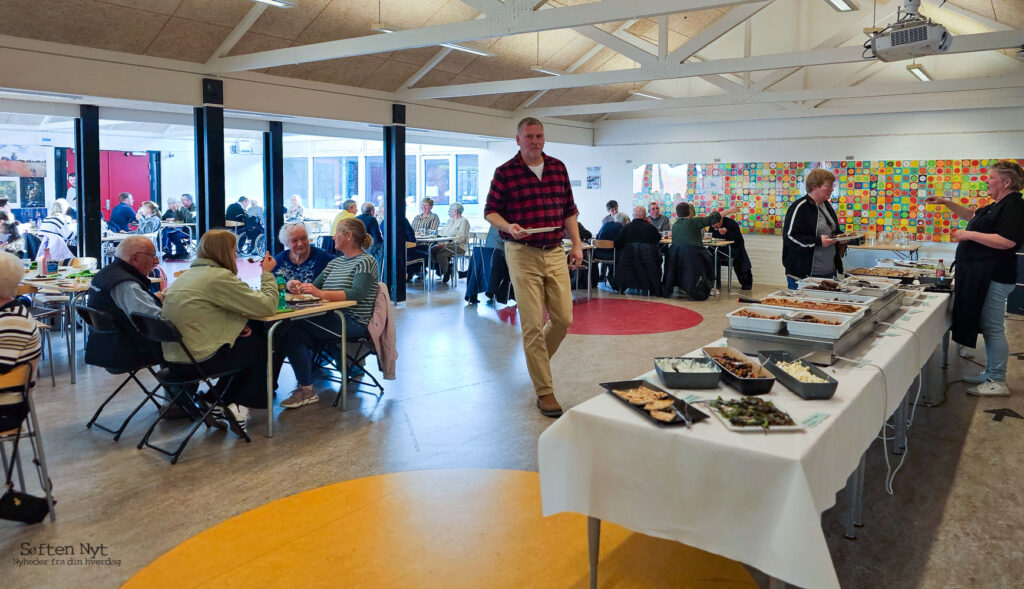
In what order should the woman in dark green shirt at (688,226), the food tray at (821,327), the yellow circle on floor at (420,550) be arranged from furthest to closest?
the woman in dark green shirt at (688,226) → the food tray at (821,327) → the yellow circle on floor at (420,550)

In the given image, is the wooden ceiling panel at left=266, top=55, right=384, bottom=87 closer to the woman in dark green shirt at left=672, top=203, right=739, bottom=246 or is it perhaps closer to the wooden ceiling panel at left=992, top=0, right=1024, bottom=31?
the woman in dark green shirt at left=672, top=203, right=739, bottom=246

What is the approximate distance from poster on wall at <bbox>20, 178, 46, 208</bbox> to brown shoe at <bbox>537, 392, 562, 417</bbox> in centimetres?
1034

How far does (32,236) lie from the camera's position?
867 centimetres

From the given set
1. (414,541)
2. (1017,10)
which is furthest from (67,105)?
(1017,10)

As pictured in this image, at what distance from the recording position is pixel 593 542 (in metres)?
2.29

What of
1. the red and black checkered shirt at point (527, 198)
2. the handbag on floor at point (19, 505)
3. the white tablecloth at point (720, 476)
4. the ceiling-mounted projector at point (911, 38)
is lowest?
the handbag on floor at point (19, 505)

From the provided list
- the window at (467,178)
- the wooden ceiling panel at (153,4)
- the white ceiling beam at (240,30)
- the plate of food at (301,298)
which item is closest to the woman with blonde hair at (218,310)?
the plate of food at (301,298)

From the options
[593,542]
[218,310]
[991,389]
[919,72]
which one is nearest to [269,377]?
[218,310]

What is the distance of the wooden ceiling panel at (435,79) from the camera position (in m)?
8.88

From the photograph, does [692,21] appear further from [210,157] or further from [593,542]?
[593,542]

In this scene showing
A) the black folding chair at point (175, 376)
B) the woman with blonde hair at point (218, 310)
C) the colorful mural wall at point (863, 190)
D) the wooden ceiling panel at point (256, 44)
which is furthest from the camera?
the colorful mural wall at point (863, 190)

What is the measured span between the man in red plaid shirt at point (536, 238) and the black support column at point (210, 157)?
12.8 feet

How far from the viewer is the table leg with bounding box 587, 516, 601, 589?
2.27 meters

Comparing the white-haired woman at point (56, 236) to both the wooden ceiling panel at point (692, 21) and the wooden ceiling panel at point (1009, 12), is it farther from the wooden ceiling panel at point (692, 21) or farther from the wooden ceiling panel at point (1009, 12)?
the wooden ceiling panel at point (1009, 12)
